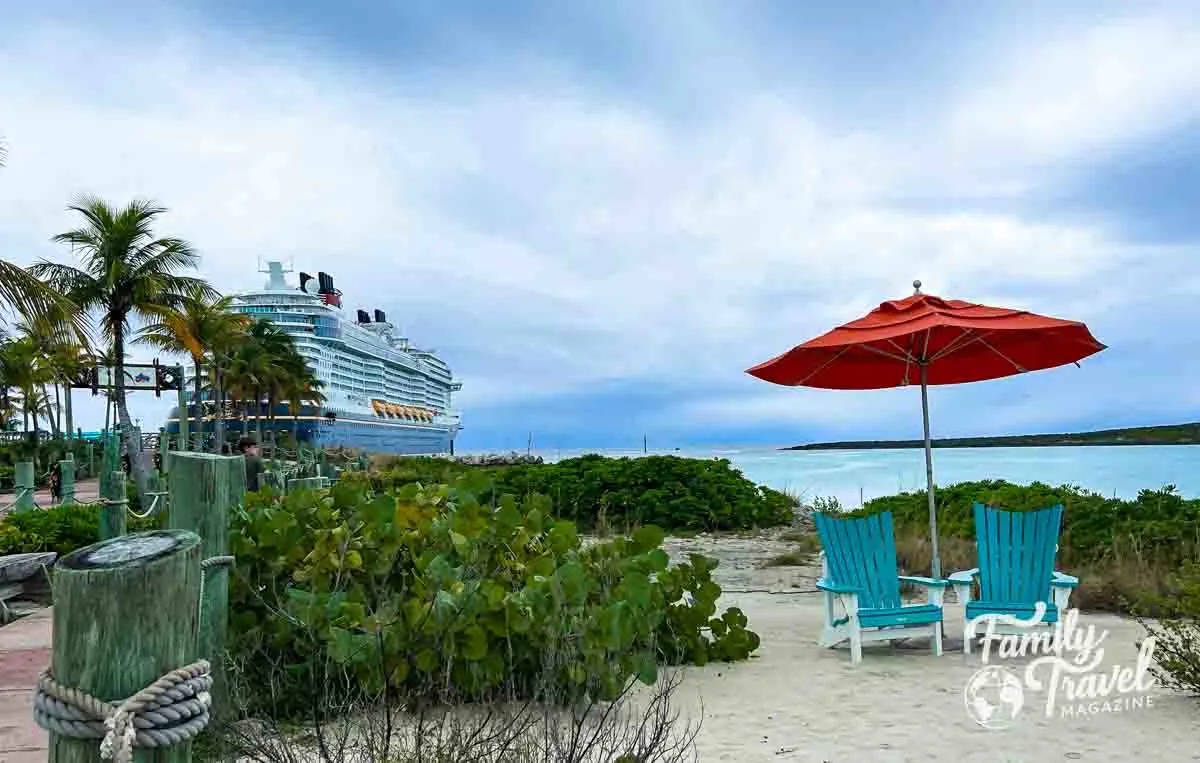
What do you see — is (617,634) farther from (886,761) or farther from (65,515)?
(65,515)

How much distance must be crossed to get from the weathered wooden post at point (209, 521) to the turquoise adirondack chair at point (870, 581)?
3.37 m

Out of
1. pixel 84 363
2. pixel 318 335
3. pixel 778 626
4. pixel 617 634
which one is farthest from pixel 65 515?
pixel 318 335

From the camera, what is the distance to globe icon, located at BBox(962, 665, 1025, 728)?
155 inches

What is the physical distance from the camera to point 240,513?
389 cm

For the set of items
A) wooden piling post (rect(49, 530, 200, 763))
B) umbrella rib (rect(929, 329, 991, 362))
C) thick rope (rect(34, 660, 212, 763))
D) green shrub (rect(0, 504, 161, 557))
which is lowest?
green shrub (rect(0, 504, 161, 557))

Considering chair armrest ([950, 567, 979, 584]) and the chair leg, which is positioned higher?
chair armrest ([950, 567, 979, 584])

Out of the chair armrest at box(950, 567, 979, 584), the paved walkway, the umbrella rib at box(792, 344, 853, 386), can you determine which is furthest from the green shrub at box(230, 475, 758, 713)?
the umbrella rib at box(792, 344, 853, 386)

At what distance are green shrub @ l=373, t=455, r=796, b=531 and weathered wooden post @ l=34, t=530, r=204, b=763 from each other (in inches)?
478

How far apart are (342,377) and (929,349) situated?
5371 centimetres

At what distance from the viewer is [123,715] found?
1.38 metres

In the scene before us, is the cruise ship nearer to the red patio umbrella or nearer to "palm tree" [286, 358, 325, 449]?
"palm tree" [286, 358, 325, 449]

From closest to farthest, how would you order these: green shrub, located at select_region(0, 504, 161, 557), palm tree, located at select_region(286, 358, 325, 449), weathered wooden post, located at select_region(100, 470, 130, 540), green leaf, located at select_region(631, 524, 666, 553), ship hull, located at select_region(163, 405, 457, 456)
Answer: green leaf, located at select_region(631, 524, 666, 553)
weathered wooden post, located at select_region(100, 470, 130, 540)
green shrub, located at select_region(0, 504, 161, 557)
palm tree, located at select_region(286, 358, 325, 449)
ship hull, located at select_region(163, 405, 457, 456)

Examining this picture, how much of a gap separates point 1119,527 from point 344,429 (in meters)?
52.3

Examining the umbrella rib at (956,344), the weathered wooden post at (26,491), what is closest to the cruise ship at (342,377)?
the weathered wooden post at (26,491)
